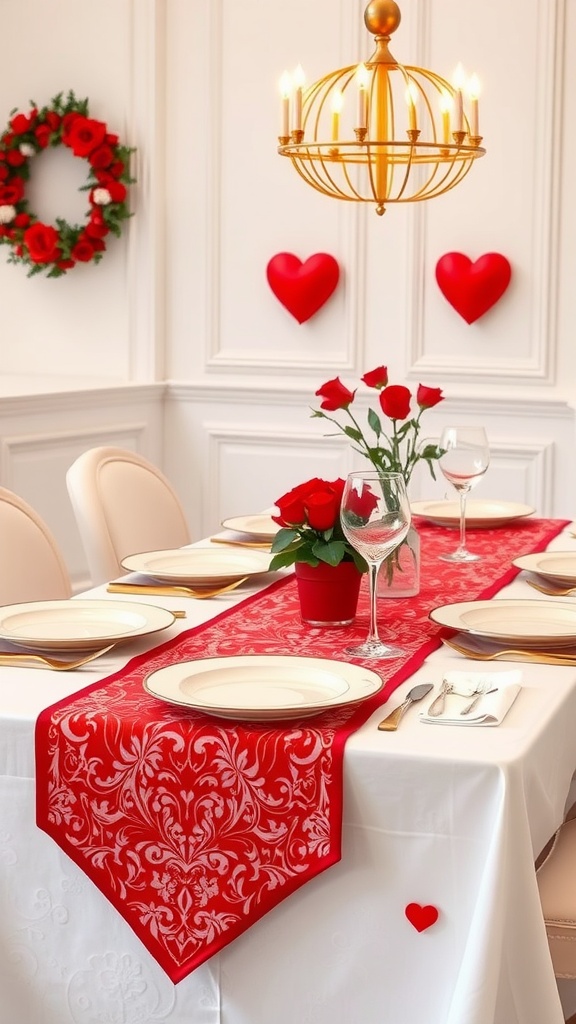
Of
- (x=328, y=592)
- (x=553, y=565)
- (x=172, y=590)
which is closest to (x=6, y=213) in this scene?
(x=172, y=590)

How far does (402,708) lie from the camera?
1.49 metres

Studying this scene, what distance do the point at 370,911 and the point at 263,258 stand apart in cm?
342

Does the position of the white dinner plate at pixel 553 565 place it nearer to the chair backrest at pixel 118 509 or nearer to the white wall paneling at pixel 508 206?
the chair backrest at pixel 118 509

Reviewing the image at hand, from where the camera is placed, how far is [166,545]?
2.90 meters

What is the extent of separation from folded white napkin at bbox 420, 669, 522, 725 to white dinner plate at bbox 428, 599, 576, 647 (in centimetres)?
17

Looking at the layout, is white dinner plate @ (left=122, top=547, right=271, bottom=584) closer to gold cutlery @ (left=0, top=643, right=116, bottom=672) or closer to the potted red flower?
the potted red flower

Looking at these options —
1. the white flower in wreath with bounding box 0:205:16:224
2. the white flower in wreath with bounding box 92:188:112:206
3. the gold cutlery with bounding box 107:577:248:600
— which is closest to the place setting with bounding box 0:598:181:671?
the gold cutlery with bounding box 107:577:248:600

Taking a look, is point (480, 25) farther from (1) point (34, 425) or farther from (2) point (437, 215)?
(1) point (34, 425)

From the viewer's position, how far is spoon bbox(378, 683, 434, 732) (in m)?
1.43

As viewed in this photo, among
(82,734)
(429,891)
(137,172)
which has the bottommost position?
(429,891)

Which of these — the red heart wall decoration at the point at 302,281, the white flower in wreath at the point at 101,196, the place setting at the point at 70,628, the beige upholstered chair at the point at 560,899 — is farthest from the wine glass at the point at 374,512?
the white flower in wreath at the point at 101,196

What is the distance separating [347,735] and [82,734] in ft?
0.97

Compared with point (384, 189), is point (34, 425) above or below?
below

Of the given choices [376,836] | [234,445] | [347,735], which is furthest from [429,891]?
[234,445]
